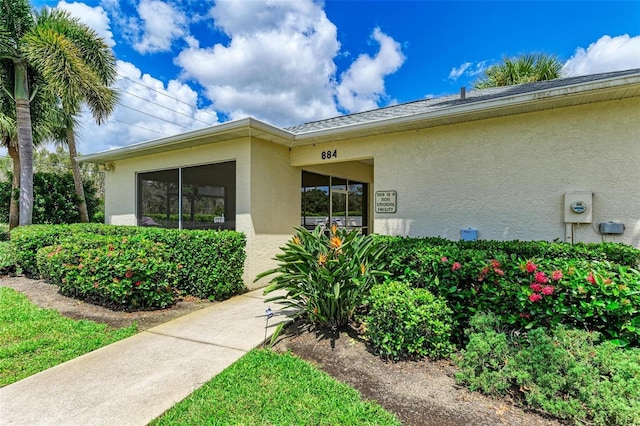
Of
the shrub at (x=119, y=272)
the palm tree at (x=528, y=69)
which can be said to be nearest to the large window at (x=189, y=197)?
the shrub at (x=119, y=272)

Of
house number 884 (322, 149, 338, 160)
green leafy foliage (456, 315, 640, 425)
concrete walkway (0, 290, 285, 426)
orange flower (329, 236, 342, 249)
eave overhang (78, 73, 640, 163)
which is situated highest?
eave overhang (78, 73, 640, 163)

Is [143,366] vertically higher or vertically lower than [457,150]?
lower

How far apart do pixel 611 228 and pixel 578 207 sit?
1.59 feet

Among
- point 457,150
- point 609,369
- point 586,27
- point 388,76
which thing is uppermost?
point 388,76

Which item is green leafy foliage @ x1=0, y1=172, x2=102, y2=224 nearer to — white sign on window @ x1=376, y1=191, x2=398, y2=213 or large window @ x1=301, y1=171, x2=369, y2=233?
large window @ x1=301, y1=171, x2=369, y2=233

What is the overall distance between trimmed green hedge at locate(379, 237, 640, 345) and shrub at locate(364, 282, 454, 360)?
0.27 metres

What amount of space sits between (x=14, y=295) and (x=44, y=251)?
3.17ft

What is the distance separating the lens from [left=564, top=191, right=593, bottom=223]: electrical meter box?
14.9 feet

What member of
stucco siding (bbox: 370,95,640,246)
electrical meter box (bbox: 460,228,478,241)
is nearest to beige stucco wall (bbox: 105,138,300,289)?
stucco siding (bbox: 370,95,640,246)

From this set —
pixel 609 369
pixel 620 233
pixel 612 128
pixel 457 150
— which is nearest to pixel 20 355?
pixel 609 369

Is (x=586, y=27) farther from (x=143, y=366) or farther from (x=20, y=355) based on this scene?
(x=20, y=355)

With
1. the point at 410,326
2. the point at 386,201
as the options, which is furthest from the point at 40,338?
the point at 386,201

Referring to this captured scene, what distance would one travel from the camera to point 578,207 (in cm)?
457

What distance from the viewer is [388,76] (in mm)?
12883
